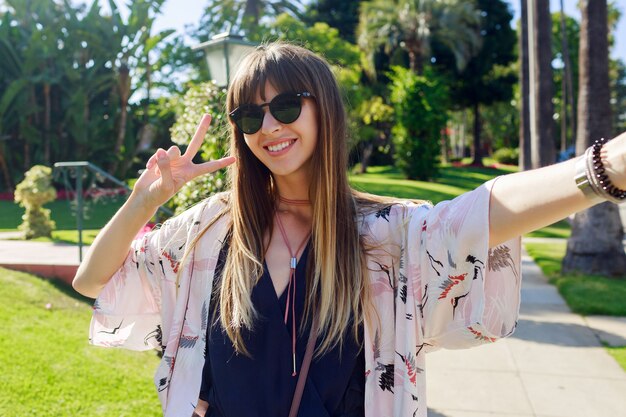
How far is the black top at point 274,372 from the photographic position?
1696 mm

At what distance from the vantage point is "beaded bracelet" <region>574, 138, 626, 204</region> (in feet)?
4.30

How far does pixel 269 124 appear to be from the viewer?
1.82 m

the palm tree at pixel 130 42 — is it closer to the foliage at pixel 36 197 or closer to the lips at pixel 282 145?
the foliage at pixel 36 197

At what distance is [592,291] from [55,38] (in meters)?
23.5

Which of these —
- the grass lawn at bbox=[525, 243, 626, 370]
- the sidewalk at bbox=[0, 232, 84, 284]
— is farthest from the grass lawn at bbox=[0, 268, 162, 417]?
the grass lawn at bbox=[525, 243, 626, 370]

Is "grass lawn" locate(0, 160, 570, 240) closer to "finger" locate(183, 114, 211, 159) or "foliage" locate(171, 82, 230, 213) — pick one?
"foliage" locate(171, 82, 230, 213)

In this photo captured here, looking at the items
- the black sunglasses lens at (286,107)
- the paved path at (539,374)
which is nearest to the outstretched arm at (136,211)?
the black sunglasses lens at (286,107)

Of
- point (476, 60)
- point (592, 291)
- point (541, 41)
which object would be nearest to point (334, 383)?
point (592, 291)

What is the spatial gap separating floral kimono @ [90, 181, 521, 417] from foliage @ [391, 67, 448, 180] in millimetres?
22600

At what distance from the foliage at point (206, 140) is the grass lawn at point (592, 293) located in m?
3.85

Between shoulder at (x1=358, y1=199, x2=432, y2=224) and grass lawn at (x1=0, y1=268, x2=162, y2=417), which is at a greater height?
shoulder at (x1=358, y1=199, x2=432, y2=224)

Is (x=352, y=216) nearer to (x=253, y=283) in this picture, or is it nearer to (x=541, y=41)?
(x=253, y=283)

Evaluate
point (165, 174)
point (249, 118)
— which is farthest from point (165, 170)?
point (249, 118)

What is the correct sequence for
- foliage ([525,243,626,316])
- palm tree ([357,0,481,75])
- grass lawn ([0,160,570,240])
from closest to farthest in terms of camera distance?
foliage ([525,243,626,316]), grass lawn ([0,160,570,240]), palm tree ([357,0,481,75])
